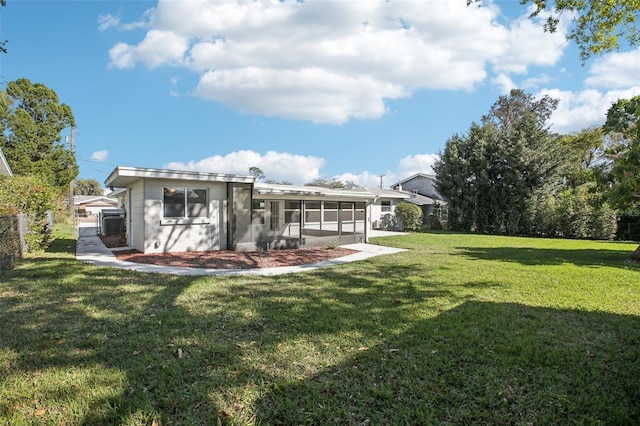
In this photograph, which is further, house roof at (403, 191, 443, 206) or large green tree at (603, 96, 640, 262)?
house roof at (403, 191, 443, 206)

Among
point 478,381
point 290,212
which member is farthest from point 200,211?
point 478,381

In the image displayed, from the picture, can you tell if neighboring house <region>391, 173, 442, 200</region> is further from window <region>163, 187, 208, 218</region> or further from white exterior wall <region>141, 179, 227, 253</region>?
window <region>163, 187, 208, 218</region>

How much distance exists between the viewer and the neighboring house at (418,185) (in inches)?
1344

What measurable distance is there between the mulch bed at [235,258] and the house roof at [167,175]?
97.8 inches

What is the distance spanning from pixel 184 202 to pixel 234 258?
291cm

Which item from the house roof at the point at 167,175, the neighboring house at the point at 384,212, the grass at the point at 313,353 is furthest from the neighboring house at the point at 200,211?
the neighboring house at the point at 384,212

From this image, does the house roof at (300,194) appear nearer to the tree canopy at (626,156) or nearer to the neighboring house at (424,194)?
the tree canopy at (626,156)

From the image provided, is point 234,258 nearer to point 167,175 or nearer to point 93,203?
point 167,175

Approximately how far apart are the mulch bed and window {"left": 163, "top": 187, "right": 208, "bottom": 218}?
1365 mm

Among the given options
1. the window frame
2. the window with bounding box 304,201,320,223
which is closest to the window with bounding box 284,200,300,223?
the window with bounding box 304,201,320,223

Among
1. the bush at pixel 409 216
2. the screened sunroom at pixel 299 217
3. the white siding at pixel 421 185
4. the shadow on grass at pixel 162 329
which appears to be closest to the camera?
the shadow on grass at pixel 162 329

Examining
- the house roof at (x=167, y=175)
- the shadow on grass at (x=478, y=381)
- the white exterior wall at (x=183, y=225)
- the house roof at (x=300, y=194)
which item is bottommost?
the shadow on grass at (x=478, y=381)

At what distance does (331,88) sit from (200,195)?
319 inches

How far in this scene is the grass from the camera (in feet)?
8.64
